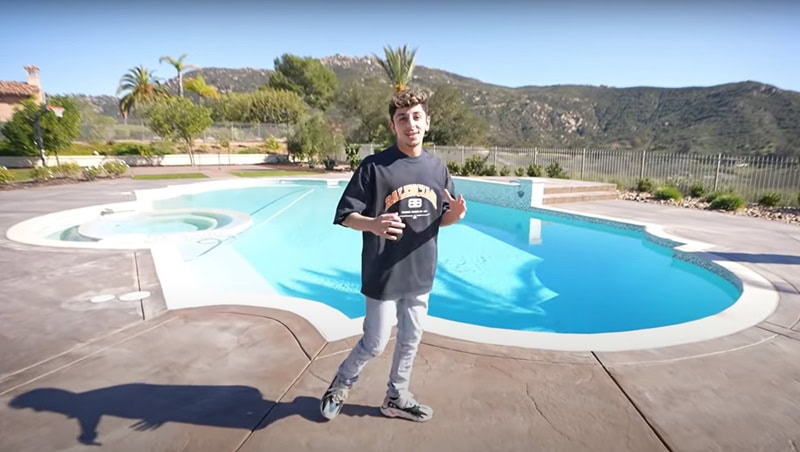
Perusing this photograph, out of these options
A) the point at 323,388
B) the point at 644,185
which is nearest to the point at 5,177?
the point at 323,388

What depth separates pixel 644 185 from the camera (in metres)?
14.8

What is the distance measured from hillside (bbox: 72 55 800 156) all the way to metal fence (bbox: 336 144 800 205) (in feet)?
77.2

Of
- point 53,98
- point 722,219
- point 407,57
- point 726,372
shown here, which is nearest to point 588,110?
point 407,57

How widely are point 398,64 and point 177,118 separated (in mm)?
15376

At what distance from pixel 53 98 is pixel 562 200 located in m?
26.4

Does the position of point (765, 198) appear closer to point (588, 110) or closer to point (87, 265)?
point (87, 265)

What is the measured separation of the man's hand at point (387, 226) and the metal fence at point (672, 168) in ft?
48.0

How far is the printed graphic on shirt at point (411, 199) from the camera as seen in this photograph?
209 cm

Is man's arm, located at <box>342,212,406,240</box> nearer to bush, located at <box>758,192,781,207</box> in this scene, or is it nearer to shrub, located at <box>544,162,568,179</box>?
bush, located at <box>758,192,781,207</box>

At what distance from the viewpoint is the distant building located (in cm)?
3297

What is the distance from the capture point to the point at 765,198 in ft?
37.7

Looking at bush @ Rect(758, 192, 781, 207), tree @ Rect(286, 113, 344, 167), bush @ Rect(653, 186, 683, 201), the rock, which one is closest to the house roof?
tree @ Rect(286, 113, 344, 167)

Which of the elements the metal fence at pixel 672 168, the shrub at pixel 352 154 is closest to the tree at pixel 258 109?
the shrub at pixel 352 154

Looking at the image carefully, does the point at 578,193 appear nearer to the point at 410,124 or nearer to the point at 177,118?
the point at 410,124
